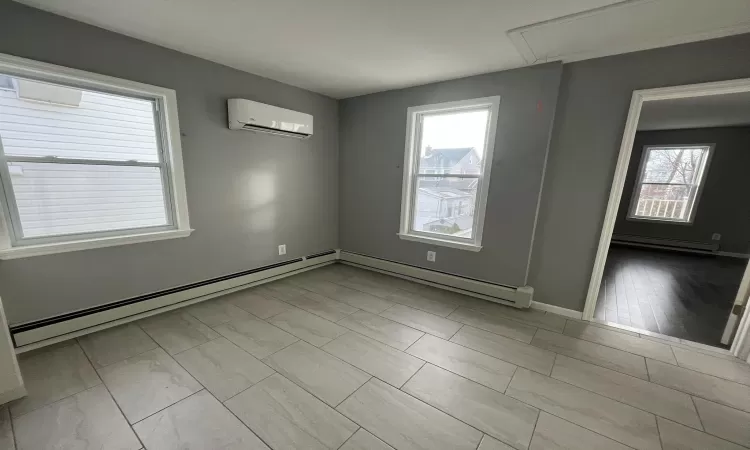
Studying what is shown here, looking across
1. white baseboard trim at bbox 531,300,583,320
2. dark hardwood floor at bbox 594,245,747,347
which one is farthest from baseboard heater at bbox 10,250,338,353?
dark hardwood floor at bbox 594,245,747,347

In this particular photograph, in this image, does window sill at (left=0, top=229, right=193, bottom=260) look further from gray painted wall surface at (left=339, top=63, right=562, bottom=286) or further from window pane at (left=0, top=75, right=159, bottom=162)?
gray painted wall surface at (left=339, top=63, right=562, bottom=286)

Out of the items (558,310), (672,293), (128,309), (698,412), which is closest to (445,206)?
(558,310)

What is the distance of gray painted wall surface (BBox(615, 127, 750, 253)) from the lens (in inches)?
192

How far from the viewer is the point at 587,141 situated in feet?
7.64

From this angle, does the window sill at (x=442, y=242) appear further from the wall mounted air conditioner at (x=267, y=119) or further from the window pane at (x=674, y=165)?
the window pane at (x=674, y=165)

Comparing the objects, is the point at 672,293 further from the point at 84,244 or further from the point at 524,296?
the point at 84,244

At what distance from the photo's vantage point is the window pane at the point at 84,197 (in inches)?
71.7

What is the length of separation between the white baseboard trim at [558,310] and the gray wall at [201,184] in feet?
8.77

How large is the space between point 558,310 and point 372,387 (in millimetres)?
2040

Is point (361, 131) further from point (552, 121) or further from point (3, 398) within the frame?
point (3, 398)

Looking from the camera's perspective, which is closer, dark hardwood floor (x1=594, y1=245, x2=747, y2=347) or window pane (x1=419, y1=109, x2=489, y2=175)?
dark hardwood floor (x1=594, y1=245, x2=747, y2=347)

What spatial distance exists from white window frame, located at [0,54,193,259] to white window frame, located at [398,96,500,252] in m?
2.30

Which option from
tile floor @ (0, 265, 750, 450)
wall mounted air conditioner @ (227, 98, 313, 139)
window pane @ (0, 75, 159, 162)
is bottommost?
tile floor @ (0, 265, 750, 450)

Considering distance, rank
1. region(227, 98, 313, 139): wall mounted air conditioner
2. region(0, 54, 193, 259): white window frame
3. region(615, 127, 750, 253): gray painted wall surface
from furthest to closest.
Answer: region(615, 127, 750, 253): gray painted wall surface → region(227, 98, 313, 139): wall mounted air conditioner → region(0, 54, 193, 259): white window frame
